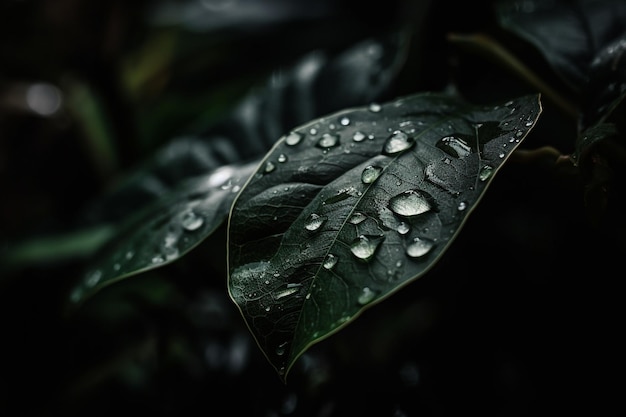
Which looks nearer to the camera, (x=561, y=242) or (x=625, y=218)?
(x=625, y=218)

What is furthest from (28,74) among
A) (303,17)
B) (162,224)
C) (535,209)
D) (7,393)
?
(535,209)

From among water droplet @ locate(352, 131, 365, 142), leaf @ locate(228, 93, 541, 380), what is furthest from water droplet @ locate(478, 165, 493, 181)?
water droplet @ locate(352, 131, 365, 142)

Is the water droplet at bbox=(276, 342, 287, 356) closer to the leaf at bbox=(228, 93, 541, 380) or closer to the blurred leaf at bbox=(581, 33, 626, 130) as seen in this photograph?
the leaf at bbox=(228, 93, 541, 380)

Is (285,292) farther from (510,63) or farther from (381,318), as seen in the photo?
(381,318)

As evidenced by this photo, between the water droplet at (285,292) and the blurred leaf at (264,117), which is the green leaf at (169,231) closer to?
the water droplet at (285,292)

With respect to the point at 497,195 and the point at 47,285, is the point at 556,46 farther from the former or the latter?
the point at 47,285

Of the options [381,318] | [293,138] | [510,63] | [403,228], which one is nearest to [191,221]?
[293,138]
